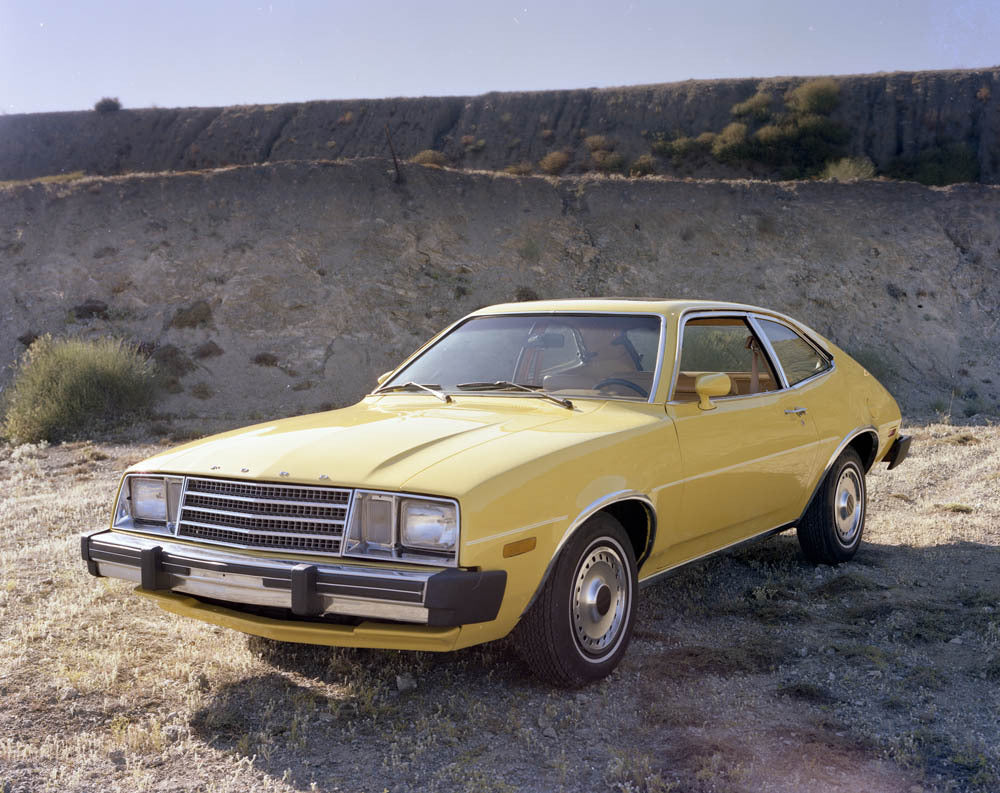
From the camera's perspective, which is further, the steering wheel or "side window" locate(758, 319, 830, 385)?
"side window" locate(758, 319, 830, 385)

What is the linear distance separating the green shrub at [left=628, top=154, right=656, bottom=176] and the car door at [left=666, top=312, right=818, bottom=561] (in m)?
32.4

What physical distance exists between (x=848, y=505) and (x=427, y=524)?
3.52 m

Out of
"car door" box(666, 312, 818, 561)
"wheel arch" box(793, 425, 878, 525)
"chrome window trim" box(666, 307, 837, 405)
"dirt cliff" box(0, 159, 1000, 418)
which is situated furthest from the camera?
"dirt cliff" box(0, 159, 1000, 418)

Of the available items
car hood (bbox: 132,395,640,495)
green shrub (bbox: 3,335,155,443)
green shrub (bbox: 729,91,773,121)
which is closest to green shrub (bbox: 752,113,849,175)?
green shrub (bbox: 729,91,773,121)

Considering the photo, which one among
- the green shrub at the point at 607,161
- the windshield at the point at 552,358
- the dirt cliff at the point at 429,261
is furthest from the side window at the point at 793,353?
the green shrub at the point at 607,161

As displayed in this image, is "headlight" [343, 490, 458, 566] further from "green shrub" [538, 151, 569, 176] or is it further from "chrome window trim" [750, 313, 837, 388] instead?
"green shrub" [538, 151, 569, 176]

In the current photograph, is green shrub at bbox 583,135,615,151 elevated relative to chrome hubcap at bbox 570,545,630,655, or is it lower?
elevated

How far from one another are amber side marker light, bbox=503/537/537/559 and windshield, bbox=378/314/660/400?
124cm

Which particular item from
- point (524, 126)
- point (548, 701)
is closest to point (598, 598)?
point (548, 701)

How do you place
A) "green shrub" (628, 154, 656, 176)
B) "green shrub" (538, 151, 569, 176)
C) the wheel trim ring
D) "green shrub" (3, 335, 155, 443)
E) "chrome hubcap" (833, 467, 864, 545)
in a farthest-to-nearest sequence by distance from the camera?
"green shrub" (538, 151, 569, 176) → "green shrub" (628, 154, 656, 176) → "green shrub" (3, 335, 155, 443) → "chrome hubcap" (833, 467, 864, 545) → the wheel trim ring

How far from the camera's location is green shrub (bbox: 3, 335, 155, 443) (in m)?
14.2

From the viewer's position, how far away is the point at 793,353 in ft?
18.6

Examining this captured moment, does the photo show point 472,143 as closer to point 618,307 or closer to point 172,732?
point 618,307

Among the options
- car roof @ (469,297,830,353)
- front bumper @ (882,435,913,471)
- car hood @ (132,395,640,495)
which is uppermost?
car roof @ (469,297,830,353)
